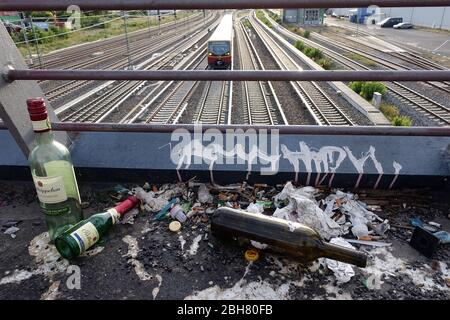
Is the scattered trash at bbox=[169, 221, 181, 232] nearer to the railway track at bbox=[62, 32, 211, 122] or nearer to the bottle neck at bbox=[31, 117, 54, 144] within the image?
the bottle neck at bbox=[31, 117, 54, 144]

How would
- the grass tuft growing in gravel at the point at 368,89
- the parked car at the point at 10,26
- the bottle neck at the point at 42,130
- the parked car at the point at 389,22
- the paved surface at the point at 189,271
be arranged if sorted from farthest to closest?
the parked car at the point at 389,22
the grass tuft growing in gravel at the point at 368,89
the parked car at the point at 10,26
the bottle neck at the point at 42,130
the paved surface at the point at 189,271

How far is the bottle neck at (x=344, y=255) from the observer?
191cm

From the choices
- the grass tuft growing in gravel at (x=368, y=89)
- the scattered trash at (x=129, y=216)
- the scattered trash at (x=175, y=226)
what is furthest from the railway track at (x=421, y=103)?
the scattered trash at (x=129, y=216)

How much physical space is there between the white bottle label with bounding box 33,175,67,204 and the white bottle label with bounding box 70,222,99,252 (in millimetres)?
223

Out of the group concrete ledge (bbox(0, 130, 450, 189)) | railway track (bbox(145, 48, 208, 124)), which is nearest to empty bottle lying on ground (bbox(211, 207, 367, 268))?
concrete ledge (bbox(0, 130, 450, 189))

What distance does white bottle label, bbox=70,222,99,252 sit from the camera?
82.3 inches

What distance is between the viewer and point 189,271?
2.05m

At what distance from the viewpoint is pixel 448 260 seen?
2.12 m

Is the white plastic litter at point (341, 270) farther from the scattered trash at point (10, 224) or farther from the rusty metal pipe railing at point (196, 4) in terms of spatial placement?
the scattered trash at point (10, 224)

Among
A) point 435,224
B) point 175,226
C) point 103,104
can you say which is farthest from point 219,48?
point 435,224

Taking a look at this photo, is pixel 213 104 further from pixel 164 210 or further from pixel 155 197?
pixel 164 210

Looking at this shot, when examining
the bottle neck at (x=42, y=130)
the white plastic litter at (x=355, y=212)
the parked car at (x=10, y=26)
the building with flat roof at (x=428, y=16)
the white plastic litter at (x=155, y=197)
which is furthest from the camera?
the building with flat roof at (x=428, y=16)
